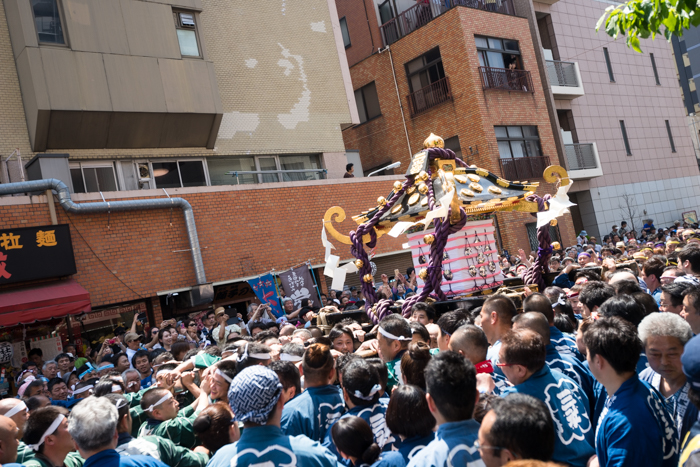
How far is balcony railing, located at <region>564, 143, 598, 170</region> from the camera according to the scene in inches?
941

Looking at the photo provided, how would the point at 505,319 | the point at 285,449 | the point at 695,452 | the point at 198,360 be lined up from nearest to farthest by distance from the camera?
the point at 695,452 < the point at 285,449 < the point at 505,319 < the point at 198,360

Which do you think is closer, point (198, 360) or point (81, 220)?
point (198, 360)

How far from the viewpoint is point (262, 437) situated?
315 cm

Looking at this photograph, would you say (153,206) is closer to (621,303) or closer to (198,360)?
(198,360)

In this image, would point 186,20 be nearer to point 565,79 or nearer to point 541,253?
point 541,253

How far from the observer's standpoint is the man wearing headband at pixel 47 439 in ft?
13.1

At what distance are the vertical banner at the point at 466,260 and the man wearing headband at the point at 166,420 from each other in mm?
3511

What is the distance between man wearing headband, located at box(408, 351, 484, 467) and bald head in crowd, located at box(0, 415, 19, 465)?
8.75 feet

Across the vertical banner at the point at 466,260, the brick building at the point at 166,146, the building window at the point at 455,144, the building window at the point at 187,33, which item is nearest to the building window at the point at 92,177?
the brick building at the point at 166,146

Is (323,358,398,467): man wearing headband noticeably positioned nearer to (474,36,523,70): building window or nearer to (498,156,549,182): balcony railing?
(498,156,549,182): balcony railing

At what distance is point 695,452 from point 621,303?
7.80ft

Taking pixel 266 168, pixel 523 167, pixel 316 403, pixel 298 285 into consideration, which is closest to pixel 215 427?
pixel 316 403

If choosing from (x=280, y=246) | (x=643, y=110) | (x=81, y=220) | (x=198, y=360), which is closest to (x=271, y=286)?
(x=280, y=246)

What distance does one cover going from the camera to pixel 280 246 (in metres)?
16.2
